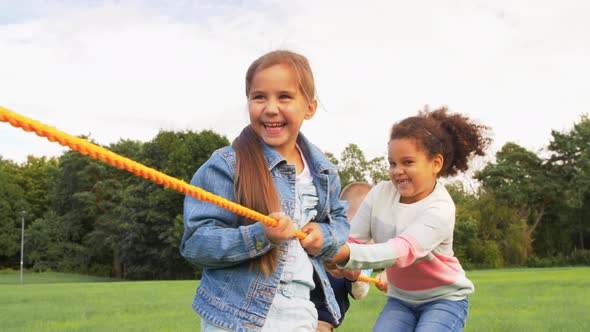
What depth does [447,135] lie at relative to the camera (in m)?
4.32

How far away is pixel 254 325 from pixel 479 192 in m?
52.5

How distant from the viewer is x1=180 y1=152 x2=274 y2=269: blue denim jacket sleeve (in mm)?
2600

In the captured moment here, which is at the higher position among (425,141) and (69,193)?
(69,193)

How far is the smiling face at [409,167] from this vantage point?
3.99 meters

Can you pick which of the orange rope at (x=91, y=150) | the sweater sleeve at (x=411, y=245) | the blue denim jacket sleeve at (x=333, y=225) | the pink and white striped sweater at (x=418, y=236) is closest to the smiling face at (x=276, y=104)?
the blue denim jacket sleeve at (x=333, y=225)

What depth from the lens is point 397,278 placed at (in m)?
4.14

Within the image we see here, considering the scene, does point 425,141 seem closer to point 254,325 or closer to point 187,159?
point 254,325

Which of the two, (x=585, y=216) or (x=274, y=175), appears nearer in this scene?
(x=274, y=175)

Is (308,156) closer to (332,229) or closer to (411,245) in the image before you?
(332,229)

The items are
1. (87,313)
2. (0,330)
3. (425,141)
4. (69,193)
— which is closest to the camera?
(425,141)

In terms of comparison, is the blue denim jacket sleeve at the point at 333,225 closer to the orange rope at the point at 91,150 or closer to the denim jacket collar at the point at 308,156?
the denim jacket collar at the point at 308,156

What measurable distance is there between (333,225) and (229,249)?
72cm

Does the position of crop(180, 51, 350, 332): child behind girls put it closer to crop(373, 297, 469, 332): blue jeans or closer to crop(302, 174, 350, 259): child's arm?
crop(302, 174, 350, 259): child's arm

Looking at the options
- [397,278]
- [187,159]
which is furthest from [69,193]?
[397,278]
